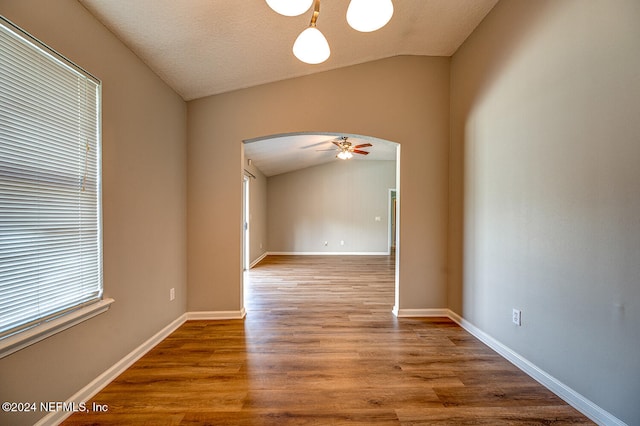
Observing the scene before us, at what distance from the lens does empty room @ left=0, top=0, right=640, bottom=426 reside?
4.27 ft

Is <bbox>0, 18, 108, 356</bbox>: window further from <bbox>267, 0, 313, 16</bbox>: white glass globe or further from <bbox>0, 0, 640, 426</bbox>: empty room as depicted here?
<bbox>267, 0, 313, 16</bbox>: white glass globe

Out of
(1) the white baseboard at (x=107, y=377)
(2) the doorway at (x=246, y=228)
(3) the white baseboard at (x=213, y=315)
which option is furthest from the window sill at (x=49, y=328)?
(2) the doorway at (x=246, y=228)

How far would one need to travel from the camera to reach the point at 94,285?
162cm

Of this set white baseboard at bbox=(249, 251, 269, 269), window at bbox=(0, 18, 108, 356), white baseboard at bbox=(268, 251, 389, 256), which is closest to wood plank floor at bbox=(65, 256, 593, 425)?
window at bbox=(0, 18, 108, 356)

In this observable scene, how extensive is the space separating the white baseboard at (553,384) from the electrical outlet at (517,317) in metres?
0.24

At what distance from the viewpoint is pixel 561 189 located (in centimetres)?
162

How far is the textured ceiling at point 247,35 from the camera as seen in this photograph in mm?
1682

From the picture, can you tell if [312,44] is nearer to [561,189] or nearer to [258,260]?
[561,189]

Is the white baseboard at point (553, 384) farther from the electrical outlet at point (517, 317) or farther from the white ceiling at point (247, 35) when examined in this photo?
the white ceiling at point (247, 35)

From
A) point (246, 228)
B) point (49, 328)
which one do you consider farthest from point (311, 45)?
point (246, 228)

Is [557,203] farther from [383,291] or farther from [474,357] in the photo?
[383,291]

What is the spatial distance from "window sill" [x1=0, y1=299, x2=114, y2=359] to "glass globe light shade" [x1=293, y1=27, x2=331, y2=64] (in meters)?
1.96

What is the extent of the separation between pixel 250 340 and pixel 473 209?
249cm

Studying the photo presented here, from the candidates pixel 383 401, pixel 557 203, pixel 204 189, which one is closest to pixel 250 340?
pixel 383 401
